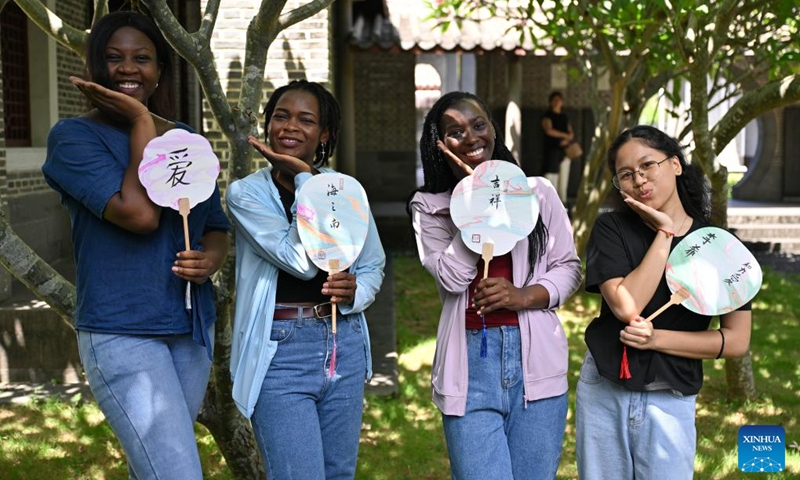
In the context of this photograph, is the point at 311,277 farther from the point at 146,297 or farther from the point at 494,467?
the point at 494,467

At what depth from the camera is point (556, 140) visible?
1498 cm

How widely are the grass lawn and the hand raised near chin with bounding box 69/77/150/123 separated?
2.73 meters

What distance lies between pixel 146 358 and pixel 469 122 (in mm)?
1234

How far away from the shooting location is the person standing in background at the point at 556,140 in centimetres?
1492

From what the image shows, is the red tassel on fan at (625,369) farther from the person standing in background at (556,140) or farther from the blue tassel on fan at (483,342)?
the person standing in background at (556,140)

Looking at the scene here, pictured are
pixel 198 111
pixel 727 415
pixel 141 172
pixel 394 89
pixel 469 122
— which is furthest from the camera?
pixel 394 89

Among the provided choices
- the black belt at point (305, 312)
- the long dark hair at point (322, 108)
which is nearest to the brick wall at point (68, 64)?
the long dark hair at point (322, 108)

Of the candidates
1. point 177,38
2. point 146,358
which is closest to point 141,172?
point 146,358

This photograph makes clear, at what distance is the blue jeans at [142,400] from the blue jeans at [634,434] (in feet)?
3.99

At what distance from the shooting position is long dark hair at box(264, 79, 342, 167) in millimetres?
2980

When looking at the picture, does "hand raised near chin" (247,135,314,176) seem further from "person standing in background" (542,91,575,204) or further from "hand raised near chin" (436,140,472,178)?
"person standing in background" (542,91,575,204)

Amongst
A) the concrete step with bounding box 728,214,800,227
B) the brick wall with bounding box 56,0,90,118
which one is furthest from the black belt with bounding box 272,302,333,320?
the concrete step with bounding box 728,214,800,227

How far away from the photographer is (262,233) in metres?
2.76

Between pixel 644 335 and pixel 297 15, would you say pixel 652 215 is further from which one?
pixel 297 15
